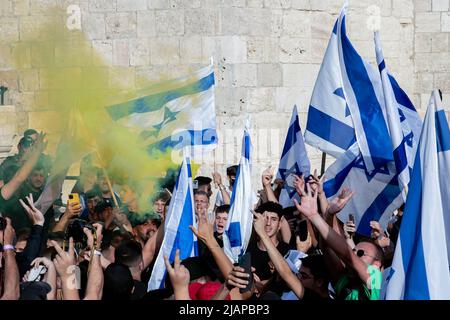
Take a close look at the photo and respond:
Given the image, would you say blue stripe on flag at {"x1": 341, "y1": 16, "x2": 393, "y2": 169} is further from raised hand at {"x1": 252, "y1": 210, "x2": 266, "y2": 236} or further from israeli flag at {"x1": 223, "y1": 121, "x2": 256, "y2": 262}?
raised hand at {"x1": 252, "y1": 210, "x2": 266, "y2": 236}

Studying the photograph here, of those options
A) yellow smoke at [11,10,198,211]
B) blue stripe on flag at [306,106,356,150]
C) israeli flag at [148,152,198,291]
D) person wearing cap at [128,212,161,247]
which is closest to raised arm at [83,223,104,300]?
israeli flag at [148,152,198,291]

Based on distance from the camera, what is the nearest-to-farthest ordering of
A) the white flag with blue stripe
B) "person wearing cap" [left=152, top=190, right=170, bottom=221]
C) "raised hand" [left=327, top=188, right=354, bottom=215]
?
1. "raised hand" [left=327, top=188, right=354, bottom=215]
2. the white flag with blue stripe
3. "person wearing cap" [left=152, top=190, right=170, bottom=221]

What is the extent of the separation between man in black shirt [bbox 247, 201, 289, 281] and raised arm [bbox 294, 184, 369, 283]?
78cm

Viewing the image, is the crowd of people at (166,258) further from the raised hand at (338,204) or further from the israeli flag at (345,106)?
the israeli flag at (345,106)

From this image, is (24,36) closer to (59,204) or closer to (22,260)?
(59,204)

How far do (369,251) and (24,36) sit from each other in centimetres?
801

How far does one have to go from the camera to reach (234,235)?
7617 millimetres

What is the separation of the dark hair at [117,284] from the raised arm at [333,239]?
118cm

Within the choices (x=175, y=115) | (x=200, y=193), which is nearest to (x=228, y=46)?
(x=175, y=115)

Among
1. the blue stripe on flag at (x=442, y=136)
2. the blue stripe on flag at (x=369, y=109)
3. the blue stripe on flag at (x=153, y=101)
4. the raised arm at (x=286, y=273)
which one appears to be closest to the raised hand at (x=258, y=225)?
the raised arm at (x=286, y=273)

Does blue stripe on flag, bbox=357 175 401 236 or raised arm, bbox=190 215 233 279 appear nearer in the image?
raised arm, bbox=190 215 233 279

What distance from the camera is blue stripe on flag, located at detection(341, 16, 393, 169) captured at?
766 centimetres

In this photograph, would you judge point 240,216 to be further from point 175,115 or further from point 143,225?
point 175,115

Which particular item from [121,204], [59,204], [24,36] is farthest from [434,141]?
[24,36]
